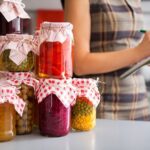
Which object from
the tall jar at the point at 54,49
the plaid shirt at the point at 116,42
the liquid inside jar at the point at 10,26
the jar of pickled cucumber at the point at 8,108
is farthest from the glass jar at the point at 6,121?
the plaid shirt at the point at 116,42

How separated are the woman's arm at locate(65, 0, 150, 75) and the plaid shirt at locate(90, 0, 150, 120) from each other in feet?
0.21

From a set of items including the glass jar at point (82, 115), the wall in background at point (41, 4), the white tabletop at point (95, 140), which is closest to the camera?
the white tabletop at point (95, 140)

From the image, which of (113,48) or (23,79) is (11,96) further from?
(113,48)

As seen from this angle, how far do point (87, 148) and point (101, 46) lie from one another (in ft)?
1.45

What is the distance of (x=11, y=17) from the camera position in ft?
3.00

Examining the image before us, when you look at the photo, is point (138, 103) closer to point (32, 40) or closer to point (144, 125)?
point (144, 125)

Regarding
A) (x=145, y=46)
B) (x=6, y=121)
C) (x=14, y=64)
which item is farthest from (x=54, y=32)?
(x=145, y=46)

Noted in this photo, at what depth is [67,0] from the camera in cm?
106

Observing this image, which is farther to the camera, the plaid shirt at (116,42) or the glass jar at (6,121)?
the plaid shirt at (116,42)

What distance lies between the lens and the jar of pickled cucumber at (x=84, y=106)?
34.6 inches

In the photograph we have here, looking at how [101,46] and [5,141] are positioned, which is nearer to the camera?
[5,141]

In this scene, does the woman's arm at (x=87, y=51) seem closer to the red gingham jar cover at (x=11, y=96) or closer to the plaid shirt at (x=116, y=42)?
the plaid shirt at (x=116, y=42)

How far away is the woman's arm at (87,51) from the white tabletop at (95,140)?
207mm

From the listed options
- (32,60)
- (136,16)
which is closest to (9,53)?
(32,60)
